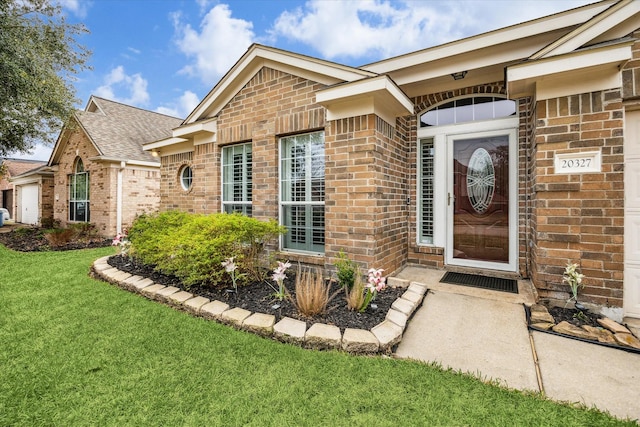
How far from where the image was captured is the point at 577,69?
3.07 m

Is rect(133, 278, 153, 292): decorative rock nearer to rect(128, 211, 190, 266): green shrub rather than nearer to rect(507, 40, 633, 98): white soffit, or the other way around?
rect(128, 211, 190, 266): green shrub

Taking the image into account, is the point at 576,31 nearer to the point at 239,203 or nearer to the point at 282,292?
the point at 282,292

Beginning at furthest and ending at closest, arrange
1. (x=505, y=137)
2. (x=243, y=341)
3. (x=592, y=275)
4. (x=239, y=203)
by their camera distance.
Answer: (x=239, y=203), (x=505, y=137), (x=592, y=275), (x=243, y=341)

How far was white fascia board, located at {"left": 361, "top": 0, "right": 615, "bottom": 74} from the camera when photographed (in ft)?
11.9

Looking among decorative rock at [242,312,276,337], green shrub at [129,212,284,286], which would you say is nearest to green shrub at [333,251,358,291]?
decorative rock at [242,312,276,337]

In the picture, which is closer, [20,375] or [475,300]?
[20,375]

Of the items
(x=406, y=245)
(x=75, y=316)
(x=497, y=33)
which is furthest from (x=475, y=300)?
(x=75, y=316)

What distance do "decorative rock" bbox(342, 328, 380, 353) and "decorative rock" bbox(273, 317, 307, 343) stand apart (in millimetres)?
451

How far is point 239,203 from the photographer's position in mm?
5992

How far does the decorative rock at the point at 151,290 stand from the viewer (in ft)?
13.8

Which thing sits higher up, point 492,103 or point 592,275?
point 492,103

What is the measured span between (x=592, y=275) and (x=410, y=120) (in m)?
3.49

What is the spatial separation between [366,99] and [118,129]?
511 inches

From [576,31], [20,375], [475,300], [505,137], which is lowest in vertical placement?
[20,375]
